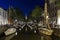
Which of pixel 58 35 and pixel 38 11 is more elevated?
pixel 38 11

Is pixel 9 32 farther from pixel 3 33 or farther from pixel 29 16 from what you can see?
pixel 29 16

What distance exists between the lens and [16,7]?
40.6 ft

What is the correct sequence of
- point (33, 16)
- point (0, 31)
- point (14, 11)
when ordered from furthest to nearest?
point (14, 11), point (33, 16), point (0, 31)

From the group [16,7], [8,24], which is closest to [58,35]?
[16,7]

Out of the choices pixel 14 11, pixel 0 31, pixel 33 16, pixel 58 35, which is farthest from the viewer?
pixel 14 11

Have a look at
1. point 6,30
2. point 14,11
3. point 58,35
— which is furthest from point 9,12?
point 58,35

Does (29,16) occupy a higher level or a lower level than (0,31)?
higher

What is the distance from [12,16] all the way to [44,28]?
2.36 meters

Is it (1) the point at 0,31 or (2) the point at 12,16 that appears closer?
(1) the point at 0,31

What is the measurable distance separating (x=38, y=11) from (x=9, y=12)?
6.51 feet

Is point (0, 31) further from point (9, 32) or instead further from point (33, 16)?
point (33, 16)

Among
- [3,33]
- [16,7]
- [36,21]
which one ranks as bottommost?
[3,33]

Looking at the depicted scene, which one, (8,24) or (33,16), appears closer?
(33,16)

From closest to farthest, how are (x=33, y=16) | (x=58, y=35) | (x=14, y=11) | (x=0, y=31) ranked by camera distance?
(x=58, y=35) → (x=0, y=31) → (x=33, y=16) → (x=14, y=11)
